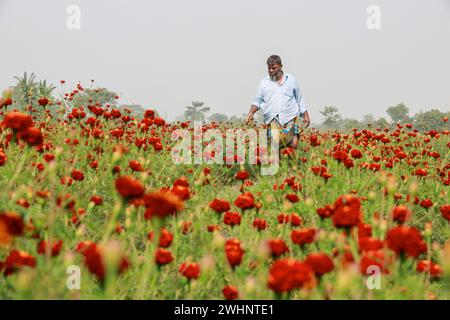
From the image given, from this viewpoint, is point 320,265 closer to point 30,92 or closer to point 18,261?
point 18,261

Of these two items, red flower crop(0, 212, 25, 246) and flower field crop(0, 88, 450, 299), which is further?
flower field crop(0, 88, 450, 299)

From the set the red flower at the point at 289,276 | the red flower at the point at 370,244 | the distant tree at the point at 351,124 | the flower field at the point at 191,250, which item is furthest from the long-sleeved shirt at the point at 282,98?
the red flower at the point at 289,276

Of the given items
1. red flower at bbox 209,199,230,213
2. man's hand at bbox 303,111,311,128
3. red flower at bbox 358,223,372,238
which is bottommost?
red flower at bbox 358,223,372,238

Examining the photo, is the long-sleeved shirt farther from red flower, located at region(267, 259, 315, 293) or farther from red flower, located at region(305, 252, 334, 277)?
red flower, located at region(267, 259, 315, 293)

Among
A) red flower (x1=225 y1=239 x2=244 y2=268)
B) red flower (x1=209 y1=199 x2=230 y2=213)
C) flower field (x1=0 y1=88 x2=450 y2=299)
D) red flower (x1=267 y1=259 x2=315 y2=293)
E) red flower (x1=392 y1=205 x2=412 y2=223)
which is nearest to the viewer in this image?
red flower (x1=267 y1=259 x2=315 y2=293)

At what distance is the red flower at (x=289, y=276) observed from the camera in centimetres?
120

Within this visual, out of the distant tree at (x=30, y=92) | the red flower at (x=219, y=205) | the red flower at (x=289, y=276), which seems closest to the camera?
the red flower at (x=289, y=276)

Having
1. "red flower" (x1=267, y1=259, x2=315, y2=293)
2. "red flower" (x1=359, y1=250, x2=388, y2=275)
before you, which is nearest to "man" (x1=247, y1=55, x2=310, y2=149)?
"red flower" (x1=359, y1=250, x2=388, y2=275)

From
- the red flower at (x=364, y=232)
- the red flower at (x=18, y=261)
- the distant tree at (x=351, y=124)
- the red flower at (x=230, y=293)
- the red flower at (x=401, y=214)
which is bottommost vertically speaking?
the red flower at (x=230, y=293)

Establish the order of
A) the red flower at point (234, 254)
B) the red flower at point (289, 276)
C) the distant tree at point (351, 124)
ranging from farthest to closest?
the distant tree at point (351, 124)
the red flower at point (234, 254)
the red flower at point (289, 276)

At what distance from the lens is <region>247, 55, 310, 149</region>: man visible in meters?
5.55

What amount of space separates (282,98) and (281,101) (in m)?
0.05

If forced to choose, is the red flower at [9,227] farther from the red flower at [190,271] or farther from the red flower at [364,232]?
the red flower at [364,232]
